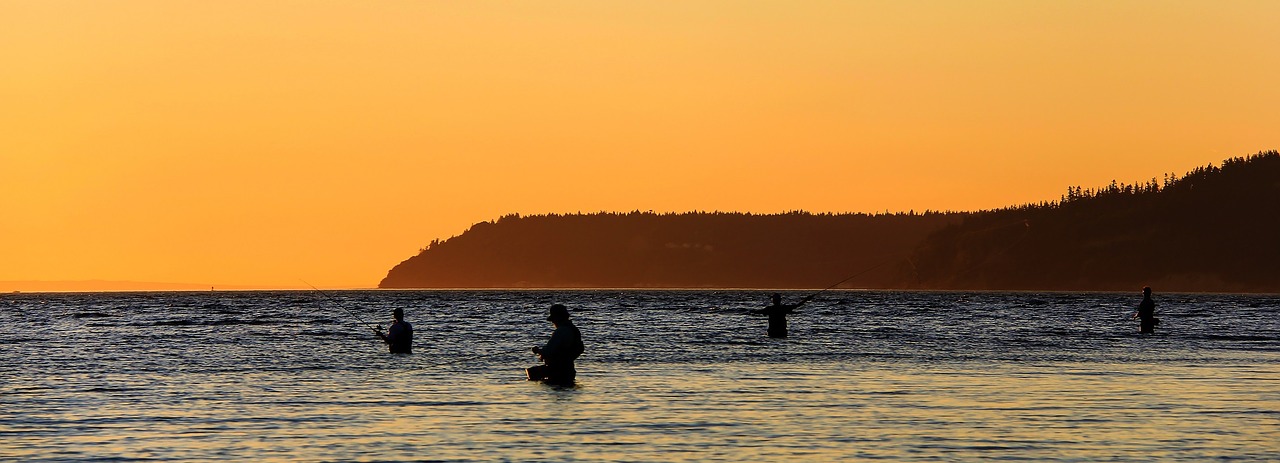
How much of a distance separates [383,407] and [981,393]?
10666mm

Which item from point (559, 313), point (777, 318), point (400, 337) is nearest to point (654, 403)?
point (559, 313)

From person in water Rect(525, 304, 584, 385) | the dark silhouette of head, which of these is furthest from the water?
the dark silhouette of head

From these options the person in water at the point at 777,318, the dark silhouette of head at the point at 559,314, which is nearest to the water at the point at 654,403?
the dark silhouette of head at the point at 559,314

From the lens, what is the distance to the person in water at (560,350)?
30875 mm

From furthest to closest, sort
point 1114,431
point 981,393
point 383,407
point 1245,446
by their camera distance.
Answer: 1. point 981,393
2. point 383,407
3. point 1114,431
4. point 1245,446

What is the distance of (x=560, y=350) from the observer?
31375 mm

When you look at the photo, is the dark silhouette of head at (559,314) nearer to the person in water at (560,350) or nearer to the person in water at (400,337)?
the person in water at (560,350)

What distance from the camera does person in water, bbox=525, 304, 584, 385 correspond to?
30.9 metres

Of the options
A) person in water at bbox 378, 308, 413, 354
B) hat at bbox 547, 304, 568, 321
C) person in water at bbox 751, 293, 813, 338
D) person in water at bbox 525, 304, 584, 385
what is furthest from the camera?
person in water at bbox 751, 293, 813, 338

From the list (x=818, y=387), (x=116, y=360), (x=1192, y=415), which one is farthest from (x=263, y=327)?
(x=1192, y=415)

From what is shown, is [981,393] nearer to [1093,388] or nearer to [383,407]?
[1093,388]

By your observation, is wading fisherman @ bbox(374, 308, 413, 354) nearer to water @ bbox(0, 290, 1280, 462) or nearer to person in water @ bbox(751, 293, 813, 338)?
water @ bbox(0, 290, 1280, 462)

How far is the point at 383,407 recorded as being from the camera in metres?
27.5

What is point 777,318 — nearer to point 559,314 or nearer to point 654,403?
point 559,314
